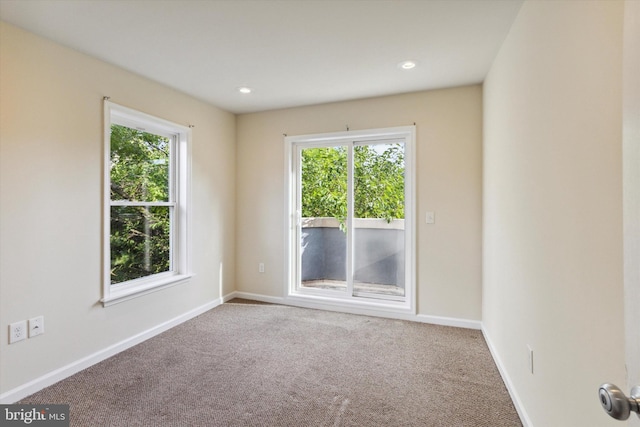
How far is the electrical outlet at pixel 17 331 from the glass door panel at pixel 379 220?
115 inches

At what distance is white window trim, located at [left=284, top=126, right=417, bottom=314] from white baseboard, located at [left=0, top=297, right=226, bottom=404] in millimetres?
1293

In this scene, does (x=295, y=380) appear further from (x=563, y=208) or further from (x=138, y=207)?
(x=138, y=207)

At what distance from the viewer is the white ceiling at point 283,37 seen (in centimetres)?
189

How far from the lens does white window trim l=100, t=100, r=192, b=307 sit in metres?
2.62

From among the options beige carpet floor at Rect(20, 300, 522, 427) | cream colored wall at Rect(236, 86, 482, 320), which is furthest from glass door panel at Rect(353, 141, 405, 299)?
beige carpet floor at Rect(20, 300, 522, 427)

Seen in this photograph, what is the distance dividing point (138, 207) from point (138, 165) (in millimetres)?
402

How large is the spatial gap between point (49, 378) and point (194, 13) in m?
2.63

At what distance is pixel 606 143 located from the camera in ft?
3.28

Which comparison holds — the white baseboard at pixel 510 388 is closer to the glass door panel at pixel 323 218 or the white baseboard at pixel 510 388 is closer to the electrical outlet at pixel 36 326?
the glass door panel at pixel 323 218

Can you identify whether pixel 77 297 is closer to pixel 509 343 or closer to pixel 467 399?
pixel 467 399

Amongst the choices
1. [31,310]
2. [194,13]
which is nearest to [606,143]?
[194,13]

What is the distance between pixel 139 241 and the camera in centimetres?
307

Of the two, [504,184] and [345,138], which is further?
[345,138]

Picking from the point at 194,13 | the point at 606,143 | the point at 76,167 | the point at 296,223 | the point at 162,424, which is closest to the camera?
the point at 606,143
